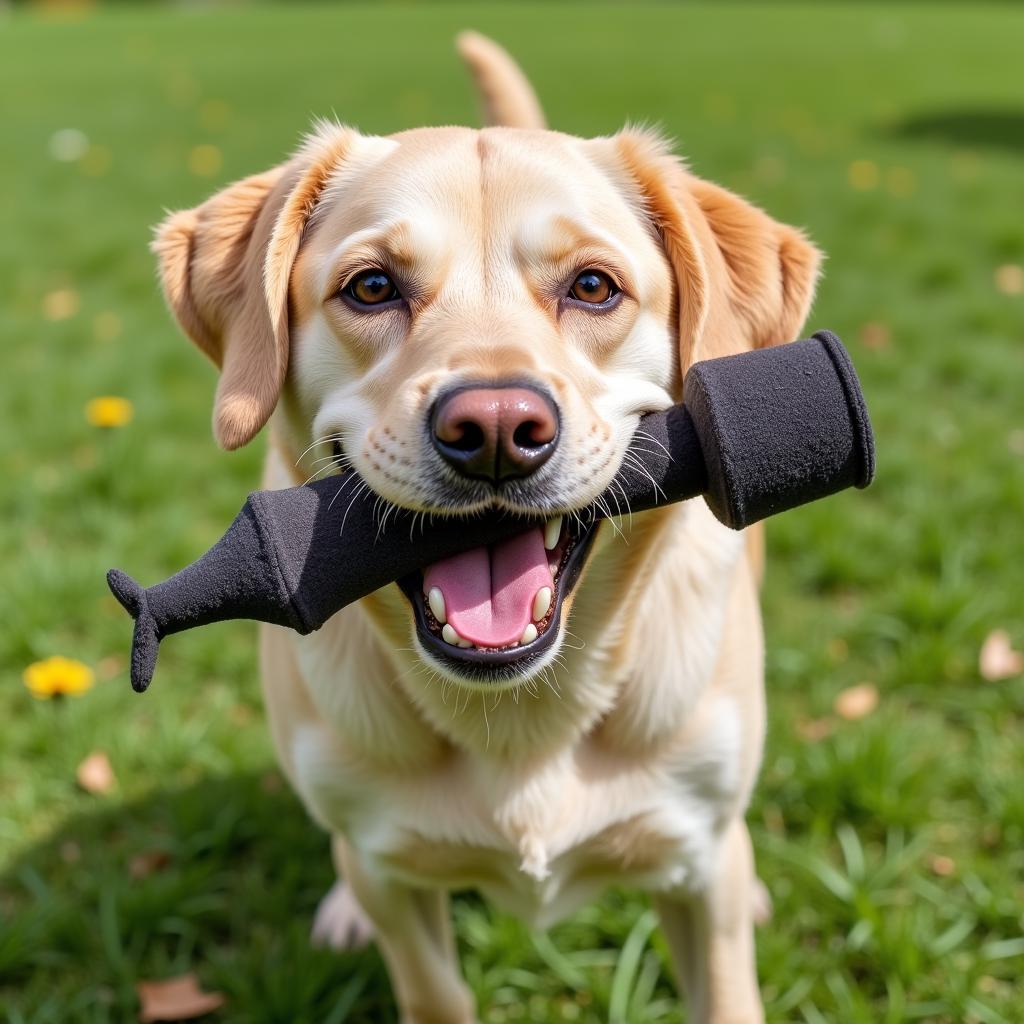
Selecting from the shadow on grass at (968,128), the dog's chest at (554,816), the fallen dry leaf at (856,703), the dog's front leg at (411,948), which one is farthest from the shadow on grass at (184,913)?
the shadow on grass at (968,128)

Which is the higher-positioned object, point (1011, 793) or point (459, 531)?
point (459, 531)

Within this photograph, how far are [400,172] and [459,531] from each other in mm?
751

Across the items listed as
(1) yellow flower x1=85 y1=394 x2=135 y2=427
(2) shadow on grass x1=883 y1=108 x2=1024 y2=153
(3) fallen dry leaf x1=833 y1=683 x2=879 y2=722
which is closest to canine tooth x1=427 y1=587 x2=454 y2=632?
(3) fallen dry leaf x1=833 y1=683 x2=879 y2=722

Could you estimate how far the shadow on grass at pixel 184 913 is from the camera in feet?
8.77

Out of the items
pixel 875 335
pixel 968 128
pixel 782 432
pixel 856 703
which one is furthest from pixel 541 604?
pixel 968 128

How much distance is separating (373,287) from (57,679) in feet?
6.18

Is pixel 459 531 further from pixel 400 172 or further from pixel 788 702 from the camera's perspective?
pixel 788 702

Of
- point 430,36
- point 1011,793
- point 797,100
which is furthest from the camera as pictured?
point 430,36

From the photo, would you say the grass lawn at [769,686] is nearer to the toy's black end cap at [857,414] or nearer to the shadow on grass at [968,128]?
the toy's black end cap at [857,414]

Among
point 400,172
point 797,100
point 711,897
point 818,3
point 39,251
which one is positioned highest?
point 400,172

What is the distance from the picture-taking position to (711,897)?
239 cm

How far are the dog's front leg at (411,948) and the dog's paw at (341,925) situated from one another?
14.0 inches

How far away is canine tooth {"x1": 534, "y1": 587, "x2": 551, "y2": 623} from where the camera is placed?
1859 millimetres

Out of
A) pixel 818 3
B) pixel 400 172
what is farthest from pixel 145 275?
pixel 818 3
